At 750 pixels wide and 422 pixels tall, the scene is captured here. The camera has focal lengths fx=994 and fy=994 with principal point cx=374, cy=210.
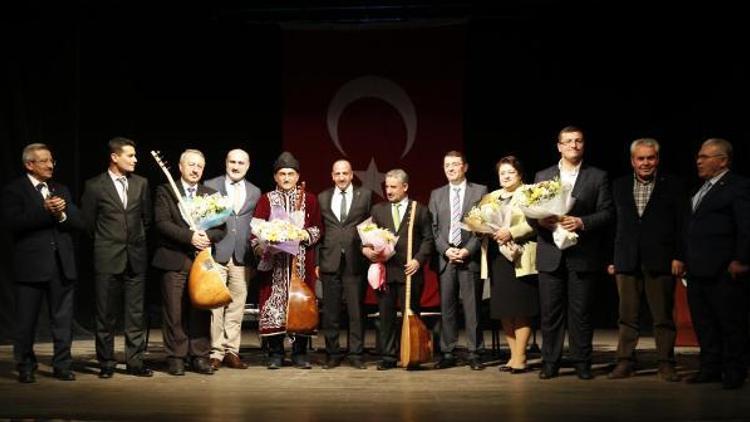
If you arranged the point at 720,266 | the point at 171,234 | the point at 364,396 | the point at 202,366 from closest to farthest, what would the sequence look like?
1. the point at 364,396
2. the point at 720,266
3. the point at 171,234
4. the point at 202,366

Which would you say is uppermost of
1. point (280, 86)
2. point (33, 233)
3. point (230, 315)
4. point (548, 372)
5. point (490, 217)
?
point (280, 86)

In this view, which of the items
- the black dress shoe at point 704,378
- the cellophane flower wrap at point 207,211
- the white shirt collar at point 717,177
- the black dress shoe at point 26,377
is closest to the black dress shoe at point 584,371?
the black dress shoe at point 704,378

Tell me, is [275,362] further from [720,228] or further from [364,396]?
[720,228]

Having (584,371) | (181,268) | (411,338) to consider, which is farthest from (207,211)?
(584,371)

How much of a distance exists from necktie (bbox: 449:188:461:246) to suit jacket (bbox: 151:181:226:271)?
66.7 inches

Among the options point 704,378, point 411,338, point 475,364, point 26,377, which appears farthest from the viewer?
point 475,364

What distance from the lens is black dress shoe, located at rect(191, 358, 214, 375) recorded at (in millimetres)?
6984

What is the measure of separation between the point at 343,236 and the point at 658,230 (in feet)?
7.32

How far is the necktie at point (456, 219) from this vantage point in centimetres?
737

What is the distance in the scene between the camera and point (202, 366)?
7004 millimetres

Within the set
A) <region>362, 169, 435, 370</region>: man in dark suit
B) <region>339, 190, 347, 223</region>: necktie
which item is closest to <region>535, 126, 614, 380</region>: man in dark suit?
<region>362, 169, 435, 370</region>: man in dark suit

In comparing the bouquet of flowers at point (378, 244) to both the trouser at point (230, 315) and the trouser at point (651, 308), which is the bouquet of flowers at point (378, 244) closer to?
the trouser at point (230, 315)

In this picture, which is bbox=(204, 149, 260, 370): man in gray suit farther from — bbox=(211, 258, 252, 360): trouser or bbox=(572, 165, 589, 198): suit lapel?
bbox=(572, 165, 589, 198): suit lapel

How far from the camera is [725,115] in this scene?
9.30 m
